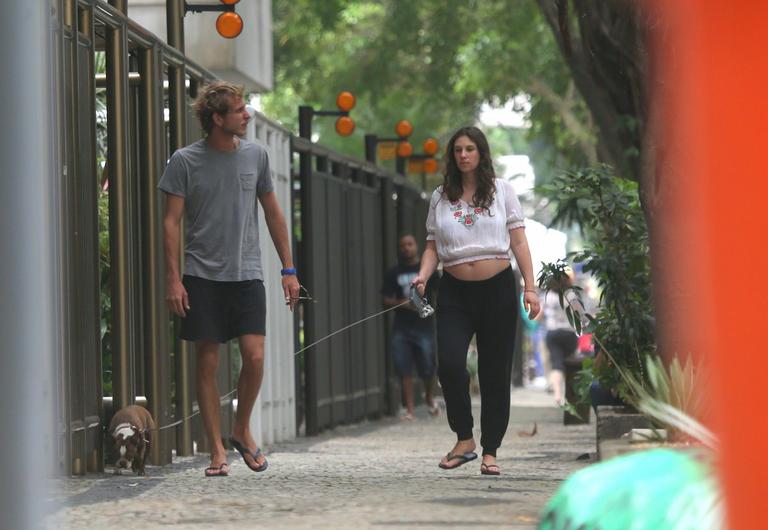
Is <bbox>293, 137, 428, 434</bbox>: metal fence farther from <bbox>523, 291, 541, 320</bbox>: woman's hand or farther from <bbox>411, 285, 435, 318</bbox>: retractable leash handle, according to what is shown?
<bbox>523, 291, 541, 320</bbox>: woman's hand

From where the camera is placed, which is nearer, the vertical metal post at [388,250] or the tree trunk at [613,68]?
the tree trunk at [613,68]

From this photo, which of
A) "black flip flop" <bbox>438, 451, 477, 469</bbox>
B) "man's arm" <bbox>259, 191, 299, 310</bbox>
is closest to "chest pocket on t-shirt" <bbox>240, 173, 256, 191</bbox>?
"man's arm" <bbox>259, 191, 299, 310</bbox>

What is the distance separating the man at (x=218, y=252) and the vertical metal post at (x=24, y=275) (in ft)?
13.8

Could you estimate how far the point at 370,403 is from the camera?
1716cm

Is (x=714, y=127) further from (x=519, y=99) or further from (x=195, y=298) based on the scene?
(x=519, y=99)

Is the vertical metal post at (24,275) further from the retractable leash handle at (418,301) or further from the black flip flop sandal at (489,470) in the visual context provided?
the retractable leash handle at (418,301)

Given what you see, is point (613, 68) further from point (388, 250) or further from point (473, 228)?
point (473, 228)

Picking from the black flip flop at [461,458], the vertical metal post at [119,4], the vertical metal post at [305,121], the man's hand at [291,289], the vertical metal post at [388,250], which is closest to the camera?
the man's hand at [291,289]

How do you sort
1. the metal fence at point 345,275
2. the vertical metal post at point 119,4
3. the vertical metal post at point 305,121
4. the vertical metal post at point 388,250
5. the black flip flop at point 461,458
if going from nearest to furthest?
the black flip flop at point 461,458 < the vertical metal post at point 119,4 < the metal fence at point 345,275 < the vertical metal post at point 305,121 < the vertical metal post at point 388,250

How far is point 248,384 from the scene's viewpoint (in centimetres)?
853

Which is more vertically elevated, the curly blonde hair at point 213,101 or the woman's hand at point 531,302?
the curly blonde hair at point 213,101

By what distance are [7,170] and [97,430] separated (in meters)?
4.77

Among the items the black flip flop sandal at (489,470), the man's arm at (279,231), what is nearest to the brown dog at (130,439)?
the man's arm at (279,231)

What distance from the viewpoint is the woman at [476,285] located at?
8703 mm
